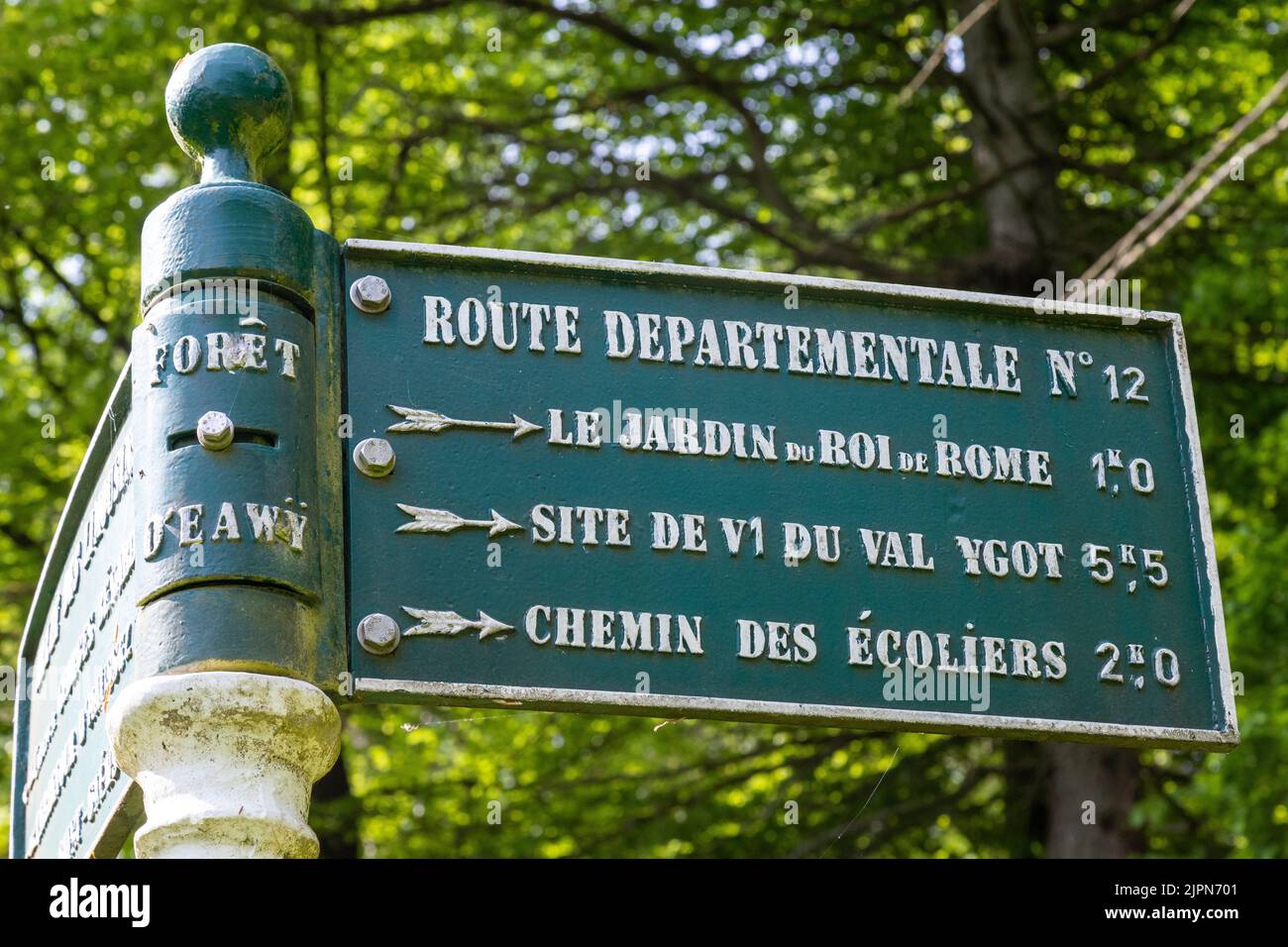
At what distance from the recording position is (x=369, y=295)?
3428mm

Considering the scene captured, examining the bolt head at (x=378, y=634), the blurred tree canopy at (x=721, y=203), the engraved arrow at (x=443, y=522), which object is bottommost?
the bolt head at (x=378, y=634)

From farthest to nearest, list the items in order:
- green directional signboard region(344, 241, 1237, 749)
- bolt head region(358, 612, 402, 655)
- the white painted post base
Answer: green directional signboard region(344, 241, 1237, 749) < bolt head region(358, 612, 402, 655) < the white painted post base

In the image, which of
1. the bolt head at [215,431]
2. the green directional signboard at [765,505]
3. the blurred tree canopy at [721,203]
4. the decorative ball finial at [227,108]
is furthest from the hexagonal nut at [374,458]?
the blurred tree canopy at [721,203]

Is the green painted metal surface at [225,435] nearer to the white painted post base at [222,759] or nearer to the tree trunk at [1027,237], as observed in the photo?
the white painted post base at [222,759]

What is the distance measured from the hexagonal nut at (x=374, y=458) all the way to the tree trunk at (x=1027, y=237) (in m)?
7.18

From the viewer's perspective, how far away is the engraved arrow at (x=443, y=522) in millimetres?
3268

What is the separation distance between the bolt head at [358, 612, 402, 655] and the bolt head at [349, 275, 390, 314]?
0.60 m

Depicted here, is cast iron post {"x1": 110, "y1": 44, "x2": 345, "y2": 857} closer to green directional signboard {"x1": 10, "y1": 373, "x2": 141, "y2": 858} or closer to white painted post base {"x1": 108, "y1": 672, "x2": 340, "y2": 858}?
white painted post base {"x1": 108, "y1": 672, "x2": 340, "y2": 858}

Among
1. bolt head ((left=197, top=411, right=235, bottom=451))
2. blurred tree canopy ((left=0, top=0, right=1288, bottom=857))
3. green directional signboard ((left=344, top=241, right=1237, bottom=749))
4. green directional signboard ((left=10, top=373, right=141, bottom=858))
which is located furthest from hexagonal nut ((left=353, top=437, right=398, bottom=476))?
blurred tree canopy ((left=0, top=0, right=1288, bottom=857))

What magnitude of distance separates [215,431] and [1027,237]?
26.4ft

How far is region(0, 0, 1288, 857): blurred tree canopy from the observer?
10516 mm
